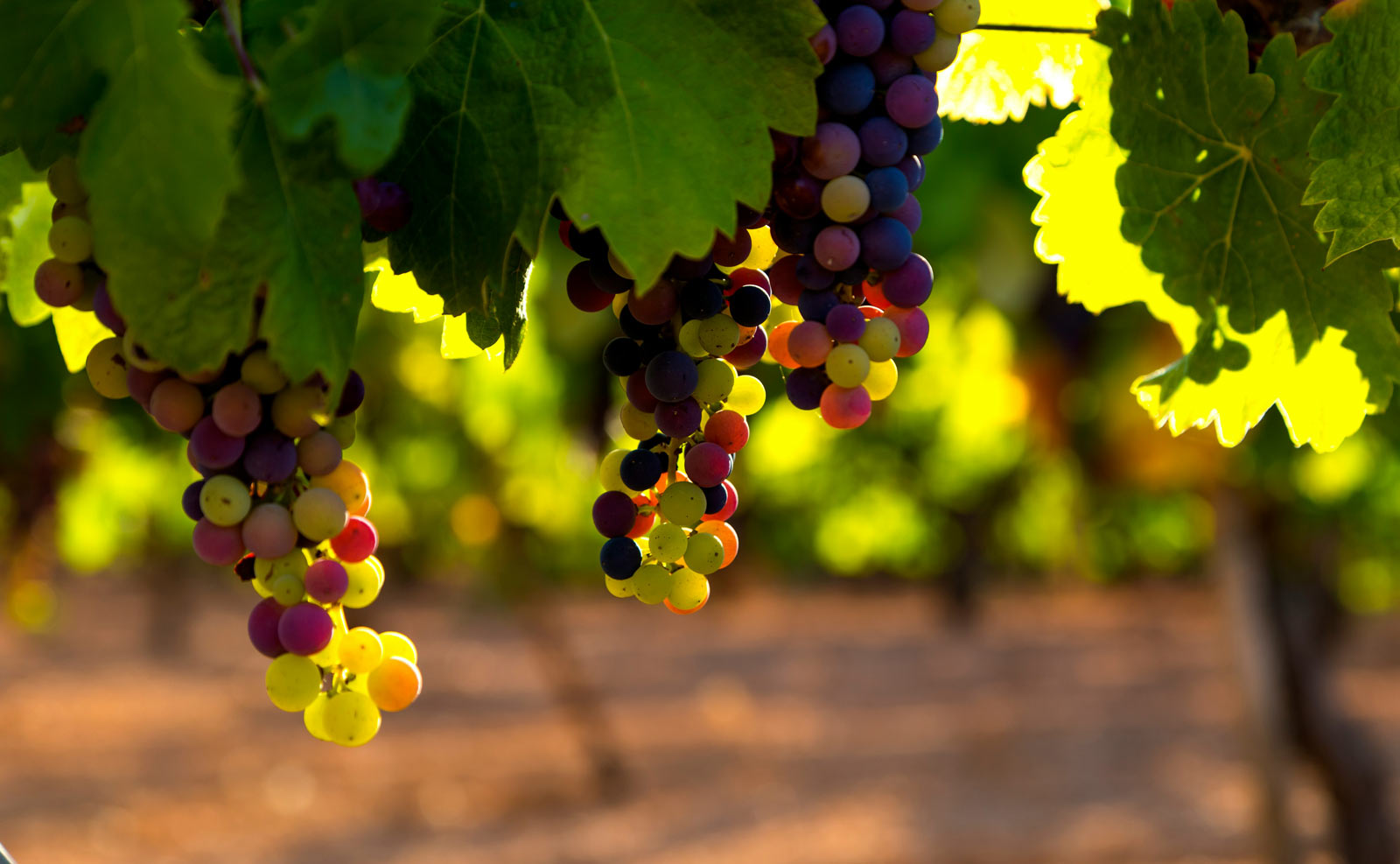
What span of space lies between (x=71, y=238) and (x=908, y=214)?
57cm

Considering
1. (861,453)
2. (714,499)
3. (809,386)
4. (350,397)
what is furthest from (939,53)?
(861,453)

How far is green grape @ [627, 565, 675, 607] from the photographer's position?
2.84 feet

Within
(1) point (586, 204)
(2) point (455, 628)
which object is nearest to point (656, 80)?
(1) point (586, 204)

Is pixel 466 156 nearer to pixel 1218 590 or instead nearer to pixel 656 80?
pixel 656 80

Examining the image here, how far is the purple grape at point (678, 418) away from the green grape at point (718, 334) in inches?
1.7

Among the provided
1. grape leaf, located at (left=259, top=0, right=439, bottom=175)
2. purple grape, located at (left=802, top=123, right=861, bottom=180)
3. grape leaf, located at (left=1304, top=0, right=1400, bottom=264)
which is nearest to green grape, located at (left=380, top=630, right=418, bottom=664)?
grape leaf, located at (left=259, top=0, right=439, bottom=175)

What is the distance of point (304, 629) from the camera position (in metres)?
0.78

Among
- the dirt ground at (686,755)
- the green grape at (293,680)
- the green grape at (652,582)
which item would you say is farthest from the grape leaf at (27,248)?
the dirt ground at (686,755)

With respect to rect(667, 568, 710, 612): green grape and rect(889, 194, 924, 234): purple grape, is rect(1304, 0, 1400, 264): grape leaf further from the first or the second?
rect(667, 568, 710, 612): green grape

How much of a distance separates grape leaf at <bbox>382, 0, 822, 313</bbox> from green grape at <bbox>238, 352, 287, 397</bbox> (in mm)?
139

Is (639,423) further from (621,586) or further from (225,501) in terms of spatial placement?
(225,501)

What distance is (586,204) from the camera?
83cm

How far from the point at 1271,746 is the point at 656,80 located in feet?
18.0

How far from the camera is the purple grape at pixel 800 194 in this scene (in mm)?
874
